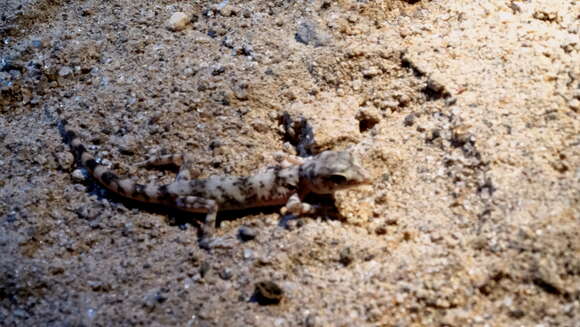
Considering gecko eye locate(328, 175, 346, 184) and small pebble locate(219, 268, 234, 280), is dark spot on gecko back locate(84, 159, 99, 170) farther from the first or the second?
gecko eye locate(328, 175, 346, 184)

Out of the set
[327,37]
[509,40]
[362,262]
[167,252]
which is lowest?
[167,252]

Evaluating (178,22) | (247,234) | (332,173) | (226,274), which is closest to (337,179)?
(332,173)

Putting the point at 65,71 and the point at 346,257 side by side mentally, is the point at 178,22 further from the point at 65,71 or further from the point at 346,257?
the point at 346,257

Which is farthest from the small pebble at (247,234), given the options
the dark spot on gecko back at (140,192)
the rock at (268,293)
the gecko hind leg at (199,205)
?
the dark spot on gecko back at (140,192)

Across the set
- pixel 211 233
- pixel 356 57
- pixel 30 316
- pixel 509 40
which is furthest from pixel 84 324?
pixel 509 40

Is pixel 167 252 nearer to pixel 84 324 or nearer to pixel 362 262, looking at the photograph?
pixel 84 324

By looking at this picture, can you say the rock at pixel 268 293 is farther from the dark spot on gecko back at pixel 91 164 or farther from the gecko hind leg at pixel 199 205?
the dark spot on gecko back at pixel 91 164
